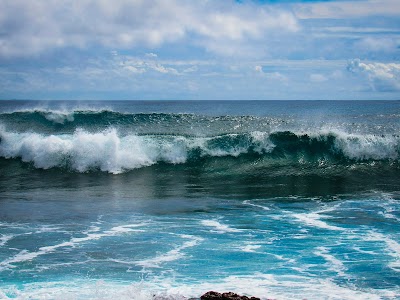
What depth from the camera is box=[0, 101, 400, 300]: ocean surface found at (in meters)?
9.98

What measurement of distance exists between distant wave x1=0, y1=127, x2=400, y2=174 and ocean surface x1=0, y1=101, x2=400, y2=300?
69 millimetres

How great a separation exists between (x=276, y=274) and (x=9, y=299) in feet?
16.2

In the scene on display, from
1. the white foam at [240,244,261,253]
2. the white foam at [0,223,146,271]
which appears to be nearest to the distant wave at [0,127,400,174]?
the white foam at [0,223,146,271]

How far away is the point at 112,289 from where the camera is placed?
9.48 meters

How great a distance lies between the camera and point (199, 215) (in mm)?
15562

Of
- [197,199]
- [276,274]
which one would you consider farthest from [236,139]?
[276,274]

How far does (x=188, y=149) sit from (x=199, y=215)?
37.6 feet

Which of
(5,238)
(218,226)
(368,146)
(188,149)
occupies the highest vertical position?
(368,146)

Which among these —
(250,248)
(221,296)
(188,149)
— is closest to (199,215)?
(250,248)

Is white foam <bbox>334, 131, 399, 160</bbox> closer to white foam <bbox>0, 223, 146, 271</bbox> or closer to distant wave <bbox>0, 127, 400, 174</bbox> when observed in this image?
distant wave <bbox>0, 127, 400, 174</bbox>

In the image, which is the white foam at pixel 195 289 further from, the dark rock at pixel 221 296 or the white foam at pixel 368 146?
the white foam at pixel 368 146

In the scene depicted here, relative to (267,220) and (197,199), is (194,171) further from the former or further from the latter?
(267,220)

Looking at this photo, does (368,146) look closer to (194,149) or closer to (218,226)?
(194,149)

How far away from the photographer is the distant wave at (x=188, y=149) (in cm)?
2547
